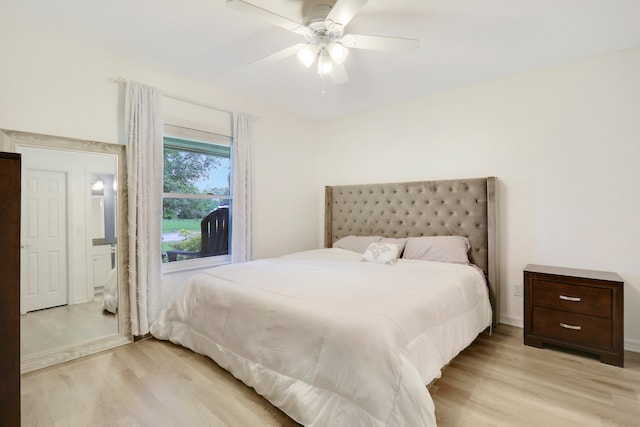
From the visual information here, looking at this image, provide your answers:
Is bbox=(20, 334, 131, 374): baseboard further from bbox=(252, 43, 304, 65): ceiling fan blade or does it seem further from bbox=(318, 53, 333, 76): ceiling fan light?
bbox=(318, 53, 333, 76): ceiling fan light

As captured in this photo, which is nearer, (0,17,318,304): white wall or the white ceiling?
the white ceiling

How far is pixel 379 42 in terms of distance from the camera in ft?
6.68

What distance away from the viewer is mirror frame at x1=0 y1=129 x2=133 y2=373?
2.26m

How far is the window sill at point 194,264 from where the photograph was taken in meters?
3.14

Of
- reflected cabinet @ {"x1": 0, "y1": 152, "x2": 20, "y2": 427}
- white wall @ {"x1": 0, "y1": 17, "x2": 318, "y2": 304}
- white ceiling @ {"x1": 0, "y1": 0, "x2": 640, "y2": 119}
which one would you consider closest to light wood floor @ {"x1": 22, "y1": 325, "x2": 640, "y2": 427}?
reflected cabinet @ {"x1": 0, "y1": 152, "x2": 20, "y2": 427}

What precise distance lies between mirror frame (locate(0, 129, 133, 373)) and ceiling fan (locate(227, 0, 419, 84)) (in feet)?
5.20

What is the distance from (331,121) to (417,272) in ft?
9.22

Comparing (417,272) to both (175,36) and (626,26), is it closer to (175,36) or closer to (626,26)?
(626,26)

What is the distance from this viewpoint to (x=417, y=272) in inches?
103

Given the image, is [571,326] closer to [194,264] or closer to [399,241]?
[399,241]

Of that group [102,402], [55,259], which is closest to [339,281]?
[102,402]

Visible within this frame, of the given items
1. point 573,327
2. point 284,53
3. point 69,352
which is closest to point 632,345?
point 573,327

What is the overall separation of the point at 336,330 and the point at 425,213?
7.52 feet

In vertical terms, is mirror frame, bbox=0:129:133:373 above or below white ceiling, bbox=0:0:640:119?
below
